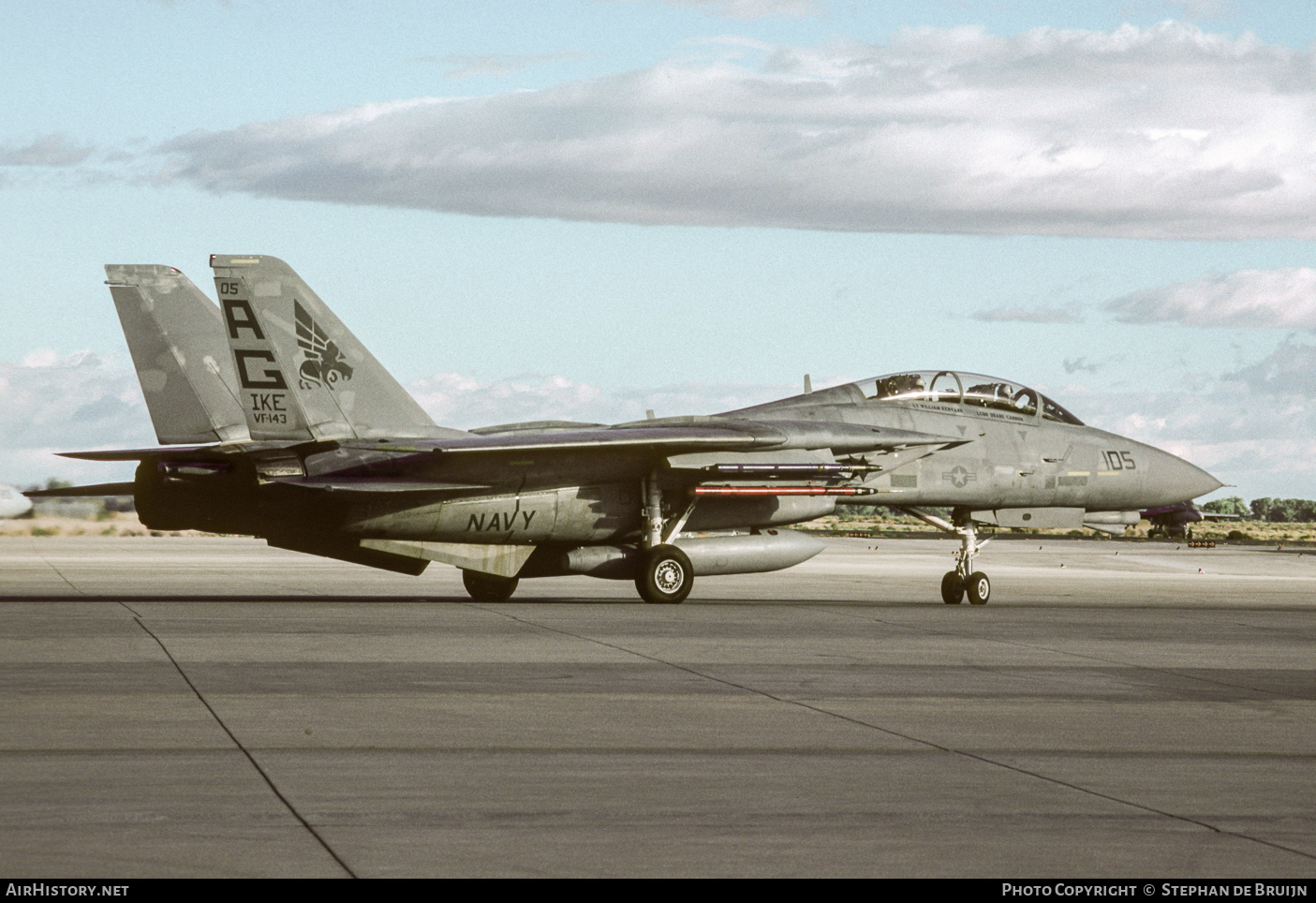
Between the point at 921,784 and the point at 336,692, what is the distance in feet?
17.3

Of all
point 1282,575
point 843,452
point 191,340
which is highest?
point 191,340

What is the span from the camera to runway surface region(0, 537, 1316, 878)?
6.55 meters

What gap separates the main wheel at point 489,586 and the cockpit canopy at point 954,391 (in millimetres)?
6488

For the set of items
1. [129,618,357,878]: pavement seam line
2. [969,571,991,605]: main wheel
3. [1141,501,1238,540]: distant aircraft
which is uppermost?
[1141,501,1238,540]: distant aircraft

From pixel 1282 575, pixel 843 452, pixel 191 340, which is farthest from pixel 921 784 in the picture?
pixel 1282 575

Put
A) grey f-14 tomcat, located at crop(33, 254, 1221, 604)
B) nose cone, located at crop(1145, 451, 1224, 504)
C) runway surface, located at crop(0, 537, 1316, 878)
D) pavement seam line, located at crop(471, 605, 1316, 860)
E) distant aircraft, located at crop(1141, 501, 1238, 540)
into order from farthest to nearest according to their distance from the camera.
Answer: distant aircraft, located at crop(1141, 501, 1238, 540) → nose cone, located at crop(1145, 451, 1224, 504) → grey f-14 tomcat, located at crop(33, 254, 1221, 604) → pavement seam line, located at crop(471, 605, 1316, 860) → runway surface, located at crop(0, 537, 1316, 878)

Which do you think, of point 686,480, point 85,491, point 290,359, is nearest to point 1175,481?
point 686,480

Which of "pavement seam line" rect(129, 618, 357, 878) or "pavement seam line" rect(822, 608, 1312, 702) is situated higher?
"pavement seam line" rect(129, 618, 357, 878)

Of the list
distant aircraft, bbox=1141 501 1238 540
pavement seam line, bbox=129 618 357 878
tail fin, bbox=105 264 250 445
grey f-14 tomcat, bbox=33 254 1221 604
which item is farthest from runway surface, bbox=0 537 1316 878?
distant aircraft, bbox=1141 501 1238 540

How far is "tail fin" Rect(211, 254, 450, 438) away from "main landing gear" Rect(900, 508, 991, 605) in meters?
9.10

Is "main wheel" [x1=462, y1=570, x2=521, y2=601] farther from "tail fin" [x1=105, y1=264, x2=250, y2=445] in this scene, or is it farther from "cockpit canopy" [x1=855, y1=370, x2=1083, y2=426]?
"cockpit canopy" [x1=855, y1=370, x2=1083, y2=426]

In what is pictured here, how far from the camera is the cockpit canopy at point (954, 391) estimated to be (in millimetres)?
24891

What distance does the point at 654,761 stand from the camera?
29.0 feet

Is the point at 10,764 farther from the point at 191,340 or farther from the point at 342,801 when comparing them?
the point at 191,340
